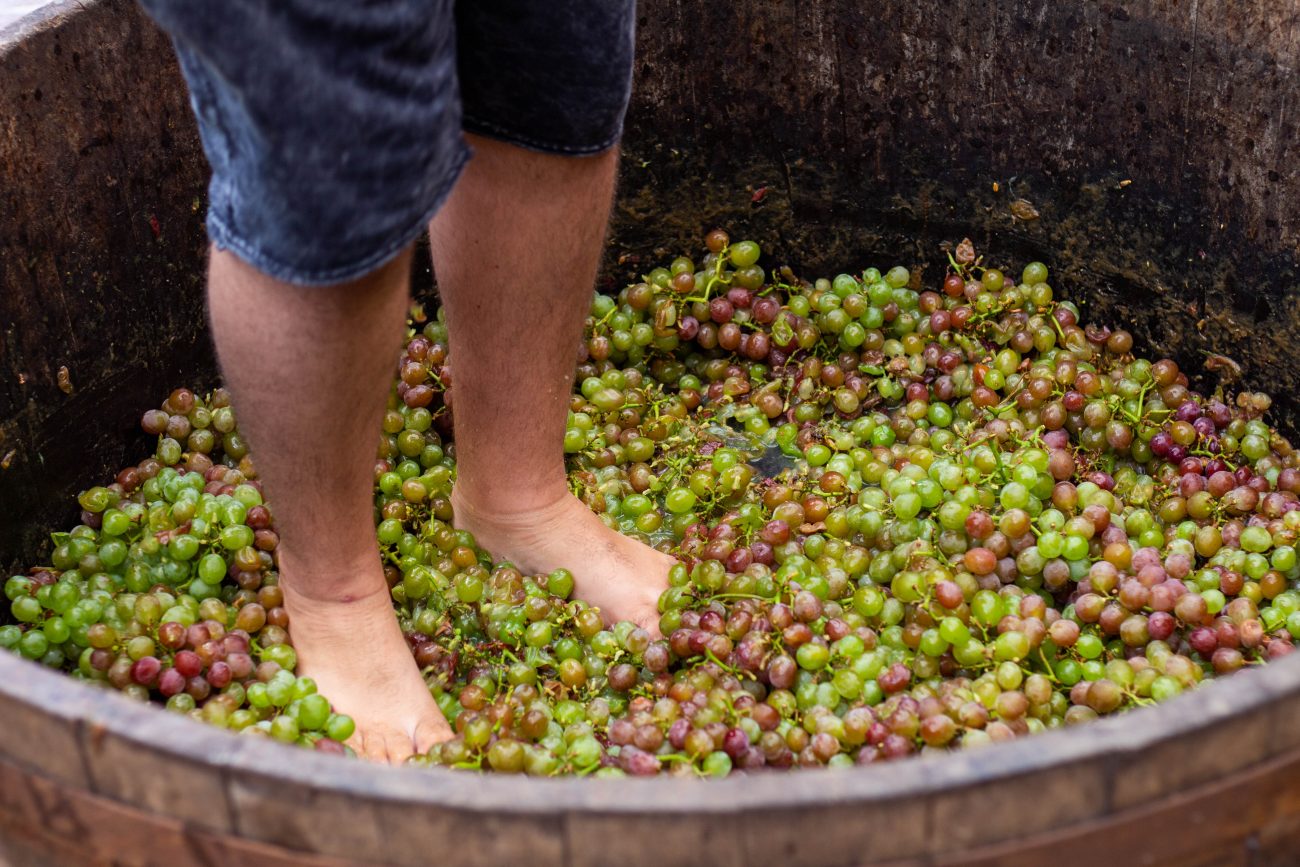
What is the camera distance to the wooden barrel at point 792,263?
0.75 meters

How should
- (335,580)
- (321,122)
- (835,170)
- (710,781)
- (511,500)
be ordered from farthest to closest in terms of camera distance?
(835,170) → (511,500) → (335,580) → (321,122) → (710,781)

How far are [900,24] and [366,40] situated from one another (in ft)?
4.09

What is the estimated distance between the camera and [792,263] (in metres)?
2.24

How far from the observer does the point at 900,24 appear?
201 centimetres

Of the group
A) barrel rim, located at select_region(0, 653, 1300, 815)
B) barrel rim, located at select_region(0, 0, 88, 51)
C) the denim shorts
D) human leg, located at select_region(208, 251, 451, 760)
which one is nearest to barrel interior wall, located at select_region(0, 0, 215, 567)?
barrel rim, located at select_region(0, 0, 88, 51)

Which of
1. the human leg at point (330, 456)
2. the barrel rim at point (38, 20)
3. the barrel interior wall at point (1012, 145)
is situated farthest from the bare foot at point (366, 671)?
the barrel interior wall at point (1012, 145)

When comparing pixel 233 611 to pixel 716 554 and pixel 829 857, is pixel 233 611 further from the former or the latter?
pixel 829 857

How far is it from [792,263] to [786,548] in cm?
70

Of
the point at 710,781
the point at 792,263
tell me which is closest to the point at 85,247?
the point at 792,263

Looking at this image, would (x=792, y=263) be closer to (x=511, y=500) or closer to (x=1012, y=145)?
(x=1012, y=145)

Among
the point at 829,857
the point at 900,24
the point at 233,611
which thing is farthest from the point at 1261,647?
the point at 233,611

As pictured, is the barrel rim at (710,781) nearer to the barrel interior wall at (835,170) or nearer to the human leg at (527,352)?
the human leg at (527,352)

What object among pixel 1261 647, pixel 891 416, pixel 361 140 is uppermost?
pixel 361 140

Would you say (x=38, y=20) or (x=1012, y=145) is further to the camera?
(x=1012, y=145)
